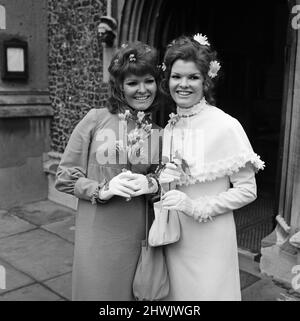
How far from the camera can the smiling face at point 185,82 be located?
2.09 m

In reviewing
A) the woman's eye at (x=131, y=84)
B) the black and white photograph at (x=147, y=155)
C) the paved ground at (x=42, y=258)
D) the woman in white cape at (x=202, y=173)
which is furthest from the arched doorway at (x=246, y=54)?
the woman's eye at (x=131, y=84)

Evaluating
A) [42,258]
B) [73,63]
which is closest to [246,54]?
[73,63]

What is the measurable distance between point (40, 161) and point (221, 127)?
516cm

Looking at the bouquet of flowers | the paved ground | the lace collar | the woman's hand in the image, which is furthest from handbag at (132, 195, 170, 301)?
the paved ground

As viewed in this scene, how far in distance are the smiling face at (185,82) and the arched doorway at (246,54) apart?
8.43 feet

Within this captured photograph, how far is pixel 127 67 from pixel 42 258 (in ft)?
10.3

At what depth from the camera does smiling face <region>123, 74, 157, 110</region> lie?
7.23ft

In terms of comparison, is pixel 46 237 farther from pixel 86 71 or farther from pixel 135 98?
pixel 135 98

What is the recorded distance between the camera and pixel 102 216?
226 centimetres

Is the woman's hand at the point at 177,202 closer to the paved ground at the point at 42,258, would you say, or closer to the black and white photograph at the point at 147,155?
the black and white photograph at the point at 147,155

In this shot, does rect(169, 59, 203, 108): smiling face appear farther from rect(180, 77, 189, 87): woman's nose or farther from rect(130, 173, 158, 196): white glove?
rect(130, 173, 158, 196): white glove

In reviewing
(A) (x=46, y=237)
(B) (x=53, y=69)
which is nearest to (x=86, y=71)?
(B) (x=53, y=69)

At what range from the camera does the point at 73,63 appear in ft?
20.5

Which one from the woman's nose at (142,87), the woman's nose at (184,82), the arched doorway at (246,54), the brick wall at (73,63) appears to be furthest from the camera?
the brick wall at (73,63)
